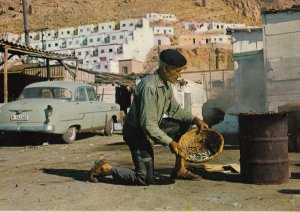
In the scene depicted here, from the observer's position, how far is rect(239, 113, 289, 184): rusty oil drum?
524cm

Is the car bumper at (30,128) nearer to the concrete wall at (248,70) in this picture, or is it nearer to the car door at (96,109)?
the car door at (96,109)

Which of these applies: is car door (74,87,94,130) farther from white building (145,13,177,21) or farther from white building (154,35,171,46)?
white building (145,13,177,21)

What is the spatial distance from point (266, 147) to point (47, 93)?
26.0ft

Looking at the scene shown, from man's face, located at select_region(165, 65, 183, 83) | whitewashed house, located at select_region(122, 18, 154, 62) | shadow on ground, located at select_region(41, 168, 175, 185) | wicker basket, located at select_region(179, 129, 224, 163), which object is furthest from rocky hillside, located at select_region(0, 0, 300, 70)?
man's face, located at select_region(165, 65, 183, 83)

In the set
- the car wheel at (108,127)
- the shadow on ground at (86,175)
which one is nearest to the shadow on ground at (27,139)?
the car wheel at (108,127)

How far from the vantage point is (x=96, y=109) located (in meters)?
13.2

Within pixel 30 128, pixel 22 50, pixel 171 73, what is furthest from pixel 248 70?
pixel 171 73

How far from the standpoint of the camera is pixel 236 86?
19109 mm

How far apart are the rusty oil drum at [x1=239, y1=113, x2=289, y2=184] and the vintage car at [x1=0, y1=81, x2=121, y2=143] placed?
6869mm

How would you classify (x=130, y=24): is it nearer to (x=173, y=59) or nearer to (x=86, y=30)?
(x=86, y=30)

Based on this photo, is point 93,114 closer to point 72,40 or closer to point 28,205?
point 28,205

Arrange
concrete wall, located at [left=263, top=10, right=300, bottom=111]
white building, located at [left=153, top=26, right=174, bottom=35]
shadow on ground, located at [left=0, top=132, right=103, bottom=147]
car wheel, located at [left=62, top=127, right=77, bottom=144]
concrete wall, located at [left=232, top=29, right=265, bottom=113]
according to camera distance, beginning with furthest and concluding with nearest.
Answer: white building, located at [left=153, top=26, right=174, bottom=35], concrete wall, located at [left=232, top=29, right=265, bottom=113], concrete wall, located at [left=263, top=10, right=300, bottom=111], shadow on ground, located at [left=0, top=132, right=103, bottom=147], car wheel, located at [left=62, top=127, right=77, bottom=144]

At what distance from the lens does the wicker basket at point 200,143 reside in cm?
550

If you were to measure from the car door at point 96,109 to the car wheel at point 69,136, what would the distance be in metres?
1.03
